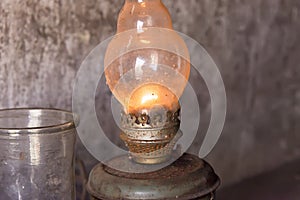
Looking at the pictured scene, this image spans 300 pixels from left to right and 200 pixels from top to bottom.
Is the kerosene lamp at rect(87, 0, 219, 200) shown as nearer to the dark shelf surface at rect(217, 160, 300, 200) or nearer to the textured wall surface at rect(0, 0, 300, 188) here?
the textured wall surface at rect(0, 0, 300, 188)

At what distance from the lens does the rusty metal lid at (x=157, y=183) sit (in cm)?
90

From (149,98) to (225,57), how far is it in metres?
0.56

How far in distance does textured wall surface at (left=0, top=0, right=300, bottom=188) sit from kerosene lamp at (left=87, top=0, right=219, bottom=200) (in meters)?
0.28

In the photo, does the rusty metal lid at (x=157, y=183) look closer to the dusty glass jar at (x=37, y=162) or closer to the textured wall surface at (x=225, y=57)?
the dusty glass jar at (x=37, y=162)

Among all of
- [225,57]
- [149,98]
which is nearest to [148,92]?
[149,98]

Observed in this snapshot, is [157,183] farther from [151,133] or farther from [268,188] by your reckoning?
[268,188]

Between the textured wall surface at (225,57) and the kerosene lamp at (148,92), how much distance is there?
0.92ft

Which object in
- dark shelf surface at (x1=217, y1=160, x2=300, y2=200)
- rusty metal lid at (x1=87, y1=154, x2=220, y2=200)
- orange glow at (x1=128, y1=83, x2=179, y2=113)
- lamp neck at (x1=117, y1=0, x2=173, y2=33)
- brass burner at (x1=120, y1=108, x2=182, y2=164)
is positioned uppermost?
lamp neck at (x1=117, y1=0, x2=173, y2=33)

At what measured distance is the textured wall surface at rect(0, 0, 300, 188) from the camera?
1.18 m

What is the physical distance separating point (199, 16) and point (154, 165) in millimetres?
553

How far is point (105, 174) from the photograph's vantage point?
3.14ft

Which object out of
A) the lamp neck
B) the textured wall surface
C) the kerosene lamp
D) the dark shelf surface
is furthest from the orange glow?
the dark shelf surface

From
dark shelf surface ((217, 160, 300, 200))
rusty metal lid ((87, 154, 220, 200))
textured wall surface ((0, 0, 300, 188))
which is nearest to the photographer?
rusty metal lid ((87, 154, 220, 200))

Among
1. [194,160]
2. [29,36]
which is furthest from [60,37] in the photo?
[194,160]
